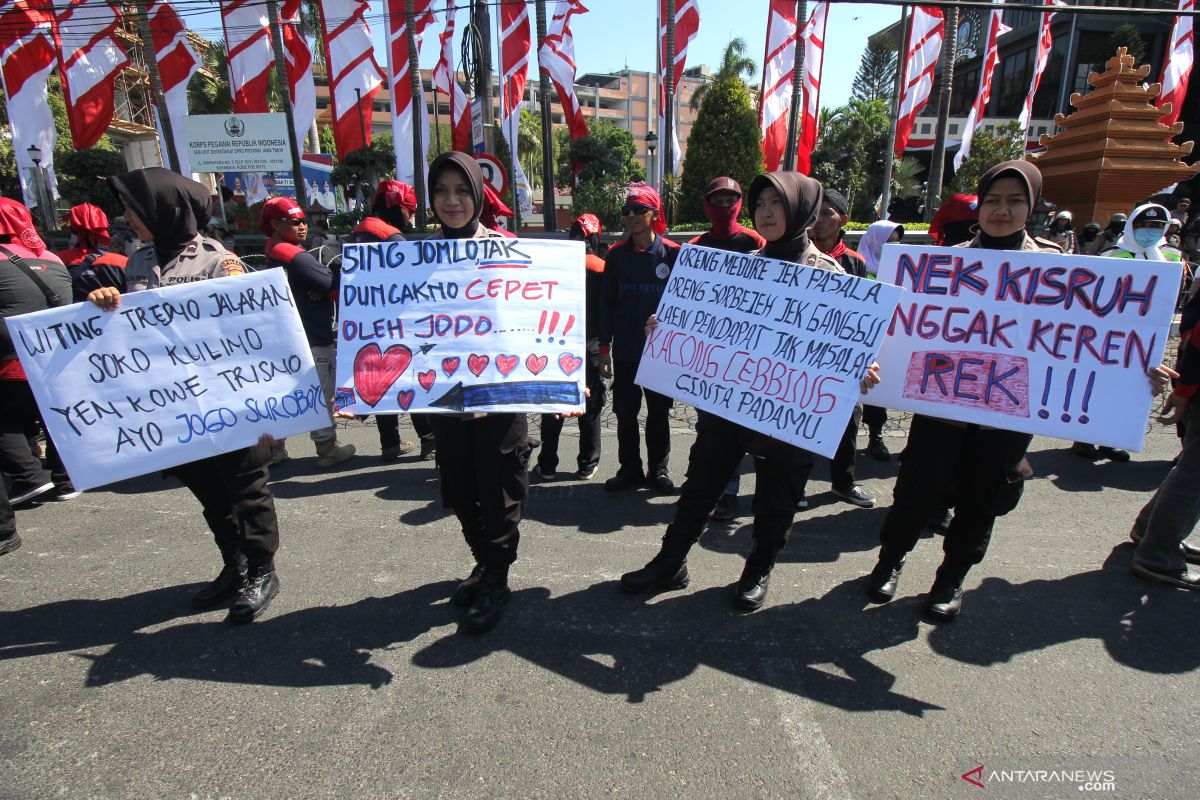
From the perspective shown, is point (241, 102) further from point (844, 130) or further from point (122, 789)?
point (844, 130)

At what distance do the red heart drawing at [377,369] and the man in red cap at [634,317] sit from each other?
68.0 inches

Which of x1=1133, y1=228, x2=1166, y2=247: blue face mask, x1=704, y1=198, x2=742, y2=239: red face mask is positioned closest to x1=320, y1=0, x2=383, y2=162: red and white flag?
x1=704, y1=198, x2=742, y2=239: red face mask

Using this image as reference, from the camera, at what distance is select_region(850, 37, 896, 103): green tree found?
43031 millimetres

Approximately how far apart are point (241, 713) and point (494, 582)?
1046 millimetres

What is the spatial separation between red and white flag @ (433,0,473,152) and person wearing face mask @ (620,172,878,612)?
14828 mm

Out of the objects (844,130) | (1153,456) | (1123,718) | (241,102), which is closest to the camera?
(1123,718)

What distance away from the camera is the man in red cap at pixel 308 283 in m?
4.25

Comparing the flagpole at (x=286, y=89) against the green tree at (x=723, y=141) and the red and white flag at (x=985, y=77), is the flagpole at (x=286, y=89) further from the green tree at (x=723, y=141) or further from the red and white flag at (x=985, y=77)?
the red and white flag at (x=985, y=77)

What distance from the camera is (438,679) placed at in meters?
2.46

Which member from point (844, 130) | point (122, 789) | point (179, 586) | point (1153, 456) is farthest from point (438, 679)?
point (844, 130)

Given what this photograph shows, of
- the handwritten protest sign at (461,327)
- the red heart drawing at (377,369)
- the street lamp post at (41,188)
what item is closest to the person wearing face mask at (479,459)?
the handwritten protest sign at (461,327)

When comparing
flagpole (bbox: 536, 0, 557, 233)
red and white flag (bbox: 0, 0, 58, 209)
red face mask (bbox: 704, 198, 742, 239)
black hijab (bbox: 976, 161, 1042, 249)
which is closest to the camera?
black hijab (bbox: 976, 161, 1042, 249)

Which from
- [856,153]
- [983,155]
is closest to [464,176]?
[983,155]

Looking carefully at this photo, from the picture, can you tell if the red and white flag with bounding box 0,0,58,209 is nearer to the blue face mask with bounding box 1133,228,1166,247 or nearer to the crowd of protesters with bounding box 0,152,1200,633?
the crowd of protesters with bounding box 0,152,1200,633
